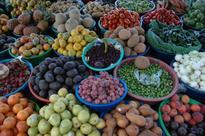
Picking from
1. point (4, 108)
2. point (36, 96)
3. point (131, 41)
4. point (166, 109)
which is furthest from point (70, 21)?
point (166, 109)

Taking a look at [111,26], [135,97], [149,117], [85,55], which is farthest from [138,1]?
[149,117]

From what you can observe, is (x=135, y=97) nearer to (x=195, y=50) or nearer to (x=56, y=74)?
(x=56, y=74)

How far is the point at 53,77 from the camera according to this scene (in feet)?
7.60

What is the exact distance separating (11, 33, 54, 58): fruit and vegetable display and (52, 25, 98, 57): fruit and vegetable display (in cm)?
15

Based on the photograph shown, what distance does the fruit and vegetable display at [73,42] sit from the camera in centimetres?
282

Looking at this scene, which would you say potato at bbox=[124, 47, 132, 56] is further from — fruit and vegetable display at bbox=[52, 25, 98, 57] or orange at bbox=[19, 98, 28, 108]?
orange at bbox=[19, 98, 28, 108]

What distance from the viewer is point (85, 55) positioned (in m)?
2.72

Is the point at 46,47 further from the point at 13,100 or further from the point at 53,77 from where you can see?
the point at 13,100

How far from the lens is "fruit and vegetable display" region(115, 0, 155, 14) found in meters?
3.98

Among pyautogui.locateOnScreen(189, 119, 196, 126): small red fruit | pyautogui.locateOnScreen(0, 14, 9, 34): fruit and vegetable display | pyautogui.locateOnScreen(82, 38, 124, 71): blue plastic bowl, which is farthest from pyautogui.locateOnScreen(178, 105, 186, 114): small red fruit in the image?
pyautogui.locateOnScreen(0, 14, 9, 34): fruit and vegetable display

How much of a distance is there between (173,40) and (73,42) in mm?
1147

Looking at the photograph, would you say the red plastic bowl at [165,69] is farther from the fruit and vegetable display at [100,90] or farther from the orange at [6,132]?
the orange at [6,132]

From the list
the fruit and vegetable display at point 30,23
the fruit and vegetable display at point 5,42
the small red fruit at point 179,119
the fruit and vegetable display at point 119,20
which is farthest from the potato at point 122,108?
the fruit and vegetable display at point 30,23

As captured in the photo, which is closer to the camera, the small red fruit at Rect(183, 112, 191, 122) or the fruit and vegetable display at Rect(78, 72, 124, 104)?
the fruit and vegetable display at Rect(78, 72, 124, 104)
